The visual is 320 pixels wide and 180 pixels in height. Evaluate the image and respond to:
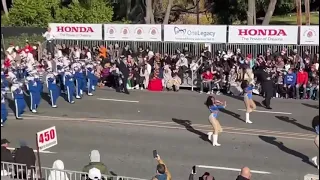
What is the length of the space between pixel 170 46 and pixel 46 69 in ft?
18.3

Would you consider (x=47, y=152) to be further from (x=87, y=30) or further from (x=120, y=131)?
(x=87, y=30)

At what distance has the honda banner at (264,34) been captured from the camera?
80.3ft

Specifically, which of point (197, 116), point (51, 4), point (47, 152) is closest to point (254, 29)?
point (197, 116)

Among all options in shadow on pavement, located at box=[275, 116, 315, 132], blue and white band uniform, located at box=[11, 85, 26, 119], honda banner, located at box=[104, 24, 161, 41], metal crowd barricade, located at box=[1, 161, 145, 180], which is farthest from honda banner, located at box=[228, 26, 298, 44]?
metal crowd barricade, located at box=[1, 161, 145, 180]

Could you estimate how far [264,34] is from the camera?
984 inches

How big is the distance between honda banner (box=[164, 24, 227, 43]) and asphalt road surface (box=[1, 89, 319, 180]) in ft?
9.14

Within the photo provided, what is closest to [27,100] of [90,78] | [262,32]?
[90,78]

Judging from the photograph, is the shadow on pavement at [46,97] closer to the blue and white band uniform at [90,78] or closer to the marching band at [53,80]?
the marching band at [53,80]

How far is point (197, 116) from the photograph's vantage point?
20.9 meters

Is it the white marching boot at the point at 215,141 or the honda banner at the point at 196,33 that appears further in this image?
the honda banner at the point at 196,33

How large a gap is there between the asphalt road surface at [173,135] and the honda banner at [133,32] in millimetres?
3573

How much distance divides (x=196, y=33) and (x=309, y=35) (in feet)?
15.5

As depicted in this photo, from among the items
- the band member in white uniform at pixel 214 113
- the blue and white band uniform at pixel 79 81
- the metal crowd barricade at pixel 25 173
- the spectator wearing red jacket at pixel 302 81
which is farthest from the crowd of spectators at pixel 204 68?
the metal crowd barricade at pixel 25 173

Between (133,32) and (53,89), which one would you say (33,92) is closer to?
(53,89)
